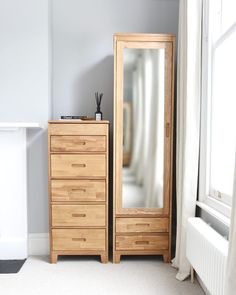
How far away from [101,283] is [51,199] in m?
0.84

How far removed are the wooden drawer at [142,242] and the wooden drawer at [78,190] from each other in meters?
0.43

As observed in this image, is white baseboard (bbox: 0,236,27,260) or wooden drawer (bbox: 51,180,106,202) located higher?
wooden drawer (bbox: 51,180,106,202)

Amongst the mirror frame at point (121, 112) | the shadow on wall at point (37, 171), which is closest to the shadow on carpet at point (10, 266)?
the shadow on wall at point (37, 171)

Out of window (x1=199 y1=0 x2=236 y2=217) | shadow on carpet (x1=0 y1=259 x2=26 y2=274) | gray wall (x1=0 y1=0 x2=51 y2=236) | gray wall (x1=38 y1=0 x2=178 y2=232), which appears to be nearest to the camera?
window (x1=199 y1=0 x2=236 y2=217)

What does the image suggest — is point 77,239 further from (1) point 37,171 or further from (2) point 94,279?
(1) point 37,171

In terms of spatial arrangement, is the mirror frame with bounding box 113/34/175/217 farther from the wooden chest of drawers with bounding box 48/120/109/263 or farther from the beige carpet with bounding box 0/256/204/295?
the beige carpet with bounding box 0/256/204/295

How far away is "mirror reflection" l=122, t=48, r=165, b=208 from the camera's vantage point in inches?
114

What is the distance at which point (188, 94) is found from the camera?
2617mm

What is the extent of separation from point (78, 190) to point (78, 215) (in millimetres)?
227

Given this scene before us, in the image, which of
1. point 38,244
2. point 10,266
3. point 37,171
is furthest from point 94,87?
point 10,266

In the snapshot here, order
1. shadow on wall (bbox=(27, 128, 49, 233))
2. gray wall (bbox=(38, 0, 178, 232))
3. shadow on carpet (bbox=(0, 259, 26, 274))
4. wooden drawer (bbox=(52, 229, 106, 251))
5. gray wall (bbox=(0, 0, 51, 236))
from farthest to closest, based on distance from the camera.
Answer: gray wall (bbox=(38, 0, 178, 232)), shadow on wall (bbox=(27, 128, 49, 233)), gray wall (bbox=(0, 0, 51, 236)), wooden drawer (bbox=(52, 229, 106, 251)), shadow on carpet (bbox=(0, 259, 26, 274))

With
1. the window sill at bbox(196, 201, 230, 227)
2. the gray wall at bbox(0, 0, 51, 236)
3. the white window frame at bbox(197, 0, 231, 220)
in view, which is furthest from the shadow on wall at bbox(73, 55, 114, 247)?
the window sill at bbox(196, 201, 230, 227)

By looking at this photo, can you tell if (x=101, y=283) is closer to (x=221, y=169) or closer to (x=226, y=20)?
→ (x=221, y=169)

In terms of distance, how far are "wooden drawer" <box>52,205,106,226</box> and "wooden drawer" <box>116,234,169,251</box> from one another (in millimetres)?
261
